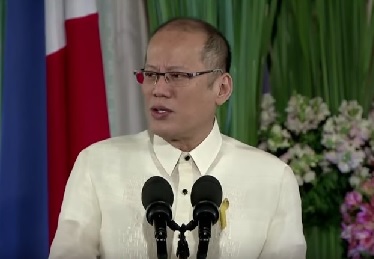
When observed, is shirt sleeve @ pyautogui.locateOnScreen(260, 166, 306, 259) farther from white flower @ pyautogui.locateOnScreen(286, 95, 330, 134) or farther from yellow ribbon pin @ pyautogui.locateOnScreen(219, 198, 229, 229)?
white flower @ pyautogui.locateOnScreen(286, 95, 330, 134)

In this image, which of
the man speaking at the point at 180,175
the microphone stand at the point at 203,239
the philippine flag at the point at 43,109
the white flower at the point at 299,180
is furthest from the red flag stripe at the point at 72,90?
the microphone stand at the point at 203,239

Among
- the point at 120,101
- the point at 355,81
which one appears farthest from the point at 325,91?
the point at 120,101

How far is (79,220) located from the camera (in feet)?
5.53

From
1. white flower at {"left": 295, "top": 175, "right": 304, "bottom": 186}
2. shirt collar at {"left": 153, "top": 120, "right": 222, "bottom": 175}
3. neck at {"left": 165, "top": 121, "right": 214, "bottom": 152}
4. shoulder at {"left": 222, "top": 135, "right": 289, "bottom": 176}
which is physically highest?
neck at {"left": 165, "top": 121, "right": 214, "bottom": 152}

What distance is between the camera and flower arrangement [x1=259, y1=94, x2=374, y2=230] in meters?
2.44

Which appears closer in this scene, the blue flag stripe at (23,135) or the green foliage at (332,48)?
the blue flag stripe at (23,135)

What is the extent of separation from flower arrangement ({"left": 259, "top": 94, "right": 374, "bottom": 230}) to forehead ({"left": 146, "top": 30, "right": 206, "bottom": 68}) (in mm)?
849

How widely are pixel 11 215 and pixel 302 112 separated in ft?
3.75

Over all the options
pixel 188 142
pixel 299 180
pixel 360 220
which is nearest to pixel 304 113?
pixel 299 180

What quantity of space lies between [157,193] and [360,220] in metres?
1.39

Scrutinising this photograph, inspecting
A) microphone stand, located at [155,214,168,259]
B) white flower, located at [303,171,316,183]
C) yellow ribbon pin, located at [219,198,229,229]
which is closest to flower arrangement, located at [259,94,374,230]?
white flower, located at [303,171,316,183]

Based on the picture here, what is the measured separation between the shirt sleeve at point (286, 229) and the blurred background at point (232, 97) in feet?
2.09

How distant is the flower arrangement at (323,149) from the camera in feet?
8.01

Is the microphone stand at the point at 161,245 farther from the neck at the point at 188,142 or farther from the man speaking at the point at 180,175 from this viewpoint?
the neck at the point at 188,142
